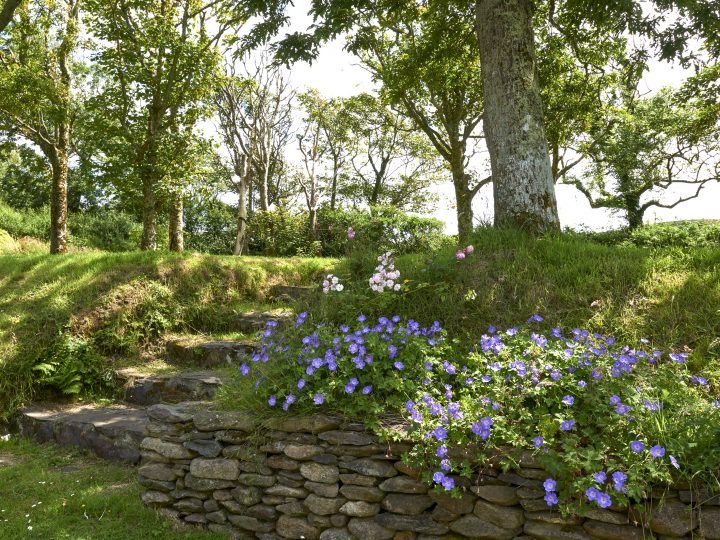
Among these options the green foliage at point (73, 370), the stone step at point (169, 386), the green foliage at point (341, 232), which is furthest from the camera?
the green foliage at point (341, 232)

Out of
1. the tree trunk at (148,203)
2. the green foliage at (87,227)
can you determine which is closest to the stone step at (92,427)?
the tree trunk at (148,203)

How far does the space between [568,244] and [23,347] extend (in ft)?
20.2

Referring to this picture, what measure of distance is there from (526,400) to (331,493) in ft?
4.22

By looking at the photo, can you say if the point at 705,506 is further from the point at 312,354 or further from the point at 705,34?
the point at 705,34

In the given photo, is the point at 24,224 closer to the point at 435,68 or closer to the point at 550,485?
the point at 435,68

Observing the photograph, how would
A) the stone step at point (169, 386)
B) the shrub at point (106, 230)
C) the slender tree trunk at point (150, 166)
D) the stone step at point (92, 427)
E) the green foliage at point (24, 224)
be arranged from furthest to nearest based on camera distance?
1. the shrub at point (106, 230)
2. the green foliage at point (24, 224)
3. the slender tree trunk at point (150, 166)
4. the stone step at point (169, 386)
5. the stone step at point (92, 427)

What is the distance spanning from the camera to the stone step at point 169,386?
17.4 ft

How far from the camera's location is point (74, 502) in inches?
155

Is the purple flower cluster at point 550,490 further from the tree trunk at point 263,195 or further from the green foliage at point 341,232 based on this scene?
the tree trunk at point 263,195

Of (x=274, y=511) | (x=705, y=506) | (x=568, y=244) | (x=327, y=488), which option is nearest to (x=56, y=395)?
(x=274, y=511)

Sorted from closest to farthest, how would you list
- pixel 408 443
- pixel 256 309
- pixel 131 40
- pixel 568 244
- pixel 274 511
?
pixel 408 443, pixel 274 511, pixel 568 244, pixel 256 309, pixel 131 40

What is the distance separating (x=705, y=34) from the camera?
20.0 ft

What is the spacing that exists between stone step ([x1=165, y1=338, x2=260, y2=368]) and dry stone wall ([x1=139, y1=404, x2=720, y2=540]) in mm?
2056

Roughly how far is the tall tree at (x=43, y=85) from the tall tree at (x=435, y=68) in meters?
6.13
